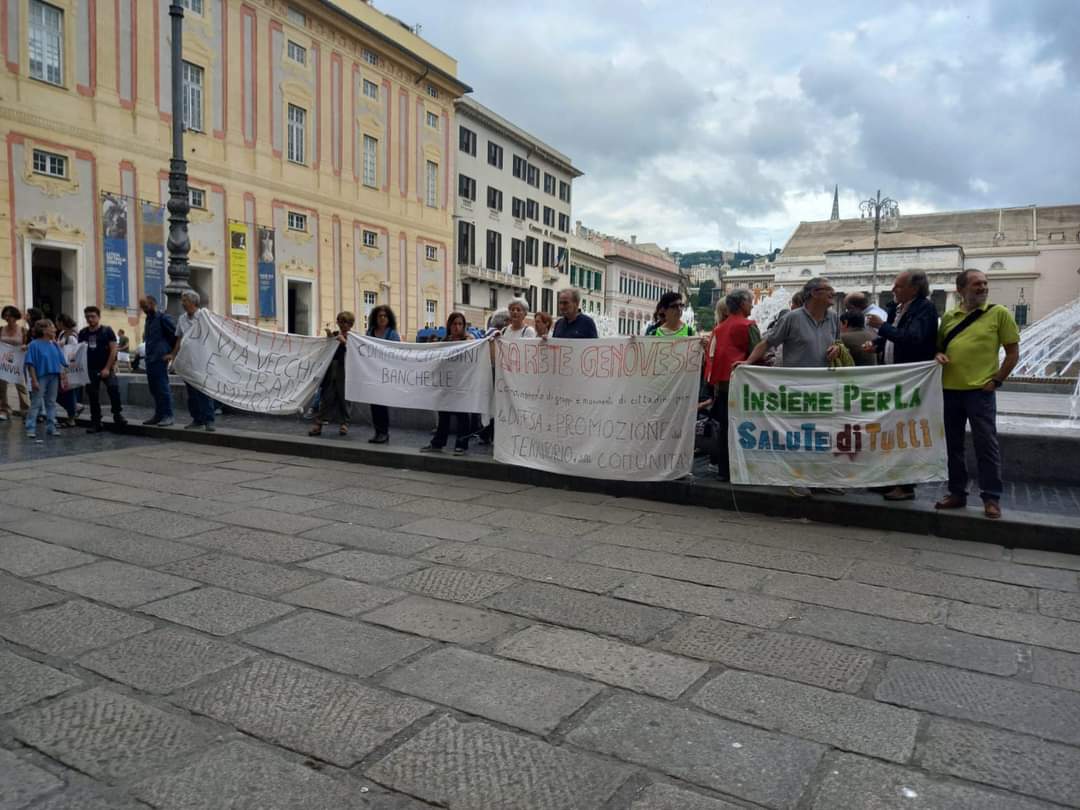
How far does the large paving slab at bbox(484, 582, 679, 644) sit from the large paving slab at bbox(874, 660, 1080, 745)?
1051mm

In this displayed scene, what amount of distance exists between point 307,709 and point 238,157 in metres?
31.0

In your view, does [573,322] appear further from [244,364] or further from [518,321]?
[244,364]

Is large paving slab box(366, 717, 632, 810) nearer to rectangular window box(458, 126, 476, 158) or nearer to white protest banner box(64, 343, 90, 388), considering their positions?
white protest banner box(64, 343, 90, 388)

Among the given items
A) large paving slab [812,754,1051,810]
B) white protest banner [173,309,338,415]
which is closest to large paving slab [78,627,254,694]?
large paving slab [812,754,1051,810]

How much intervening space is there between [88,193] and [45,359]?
17419 mm

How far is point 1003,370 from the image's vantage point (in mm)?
5488

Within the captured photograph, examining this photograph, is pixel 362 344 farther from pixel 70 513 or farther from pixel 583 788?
pixel 583 788

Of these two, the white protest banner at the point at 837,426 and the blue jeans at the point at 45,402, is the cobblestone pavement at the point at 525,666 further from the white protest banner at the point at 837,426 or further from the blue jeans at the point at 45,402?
the blue jeans at the point at 45,402

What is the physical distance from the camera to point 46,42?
23578mm

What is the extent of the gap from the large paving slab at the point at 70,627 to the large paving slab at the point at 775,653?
2492 mm

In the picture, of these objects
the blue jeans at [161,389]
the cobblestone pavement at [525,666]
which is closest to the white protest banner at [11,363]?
the blue jeans at [161,389]

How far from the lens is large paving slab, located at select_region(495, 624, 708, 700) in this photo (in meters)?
3.14

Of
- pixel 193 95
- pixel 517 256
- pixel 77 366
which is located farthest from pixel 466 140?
pixel 77 366

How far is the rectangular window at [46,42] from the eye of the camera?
76.2ft
